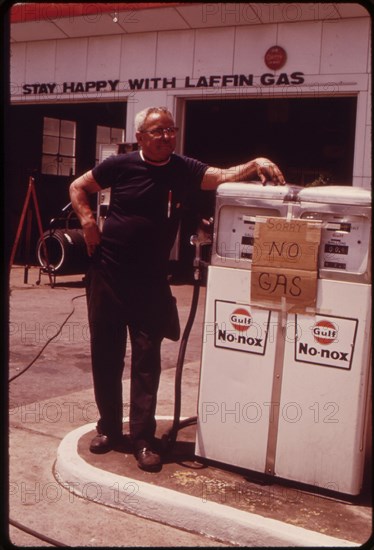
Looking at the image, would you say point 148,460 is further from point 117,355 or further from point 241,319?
point 241,319

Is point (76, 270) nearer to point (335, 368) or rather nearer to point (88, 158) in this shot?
point (88, 158)

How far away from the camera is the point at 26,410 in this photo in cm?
489

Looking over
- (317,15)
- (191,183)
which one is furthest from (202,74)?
(191,183)

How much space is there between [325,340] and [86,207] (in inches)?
60.9

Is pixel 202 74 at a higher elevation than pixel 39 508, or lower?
higher

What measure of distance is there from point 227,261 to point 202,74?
8.31m

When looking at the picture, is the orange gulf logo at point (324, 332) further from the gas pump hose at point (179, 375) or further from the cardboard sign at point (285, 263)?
the gas pump hose at point (179, 375)

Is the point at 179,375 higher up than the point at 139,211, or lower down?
lower down

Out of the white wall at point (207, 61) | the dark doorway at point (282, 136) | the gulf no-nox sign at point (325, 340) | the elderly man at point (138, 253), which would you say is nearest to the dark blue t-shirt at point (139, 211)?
the elderly man at point (138, 253)

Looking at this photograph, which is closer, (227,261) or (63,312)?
(227,261)

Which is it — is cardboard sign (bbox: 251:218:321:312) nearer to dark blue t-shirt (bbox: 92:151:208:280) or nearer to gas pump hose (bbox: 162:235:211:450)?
gas pump hose (bbox: 162:235:211:450)

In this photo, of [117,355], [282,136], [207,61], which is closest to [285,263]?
→ [117,355]

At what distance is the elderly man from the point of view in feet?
12.6

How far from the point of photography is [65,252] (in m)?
11.8
